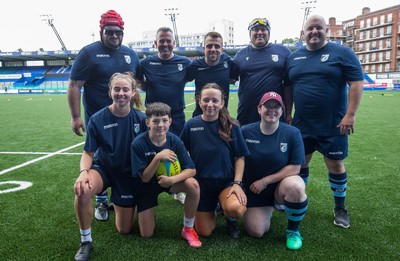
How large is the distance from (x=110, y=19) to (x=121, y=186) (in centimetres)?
188

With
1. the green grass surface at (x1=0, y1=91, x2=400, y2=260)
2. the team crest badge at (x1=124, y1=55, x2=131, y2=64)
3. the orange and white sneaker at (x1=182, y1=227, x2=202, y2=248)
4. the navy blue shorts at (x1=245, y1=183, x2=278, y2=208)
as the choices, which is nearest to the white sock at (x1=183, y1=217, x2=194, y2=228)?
the orange and white sneaker at (x1=182, y1=227, x2=202, y2=248)

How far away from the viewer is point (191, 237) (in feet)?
9.63

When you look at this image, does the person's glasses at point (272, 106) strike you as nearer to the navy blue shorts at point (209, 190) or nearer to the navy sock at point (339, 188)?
the navy blue shorts at point (209, 190)

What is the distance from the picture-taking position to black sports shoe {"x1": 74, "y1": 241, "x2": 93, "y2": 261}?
8.61ft

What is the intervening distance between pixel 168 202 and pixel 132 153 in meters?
1.34

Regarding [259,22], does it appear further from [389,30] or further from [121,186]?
[389,30]

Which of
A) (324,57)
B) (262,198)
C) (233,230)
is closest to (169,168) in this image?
(233,230)

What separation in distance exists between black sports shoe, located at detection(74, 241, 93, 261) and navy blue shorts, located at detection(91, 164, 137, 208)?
19.3 inches

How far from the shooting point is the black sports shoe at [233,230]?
3.06m

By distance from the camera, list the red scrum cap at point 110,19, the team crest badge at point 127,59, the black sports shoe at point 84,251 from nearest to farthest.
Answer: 1. the black sports shoe at point 84,251
2. the red scrum cap at point 110,19
3. the team crest badge at point 127,59

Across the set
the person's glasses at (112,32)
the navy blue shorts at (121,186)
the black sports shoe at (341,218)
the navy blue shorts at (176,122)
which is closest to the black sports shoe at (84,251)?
the navy blue shorts at (121,186)

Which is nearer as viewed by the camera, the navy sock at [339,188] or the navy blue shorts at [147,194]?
the navy blue shorts at [147,194]

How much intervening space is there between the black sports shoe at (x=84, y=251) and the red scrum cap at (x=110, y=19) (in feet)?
7.69

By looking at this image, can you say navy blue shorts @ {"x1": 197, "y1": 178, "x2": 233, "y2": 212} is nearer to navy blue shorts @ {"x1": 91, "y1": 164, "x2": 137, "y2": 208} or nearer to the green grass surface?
the green grass surface
